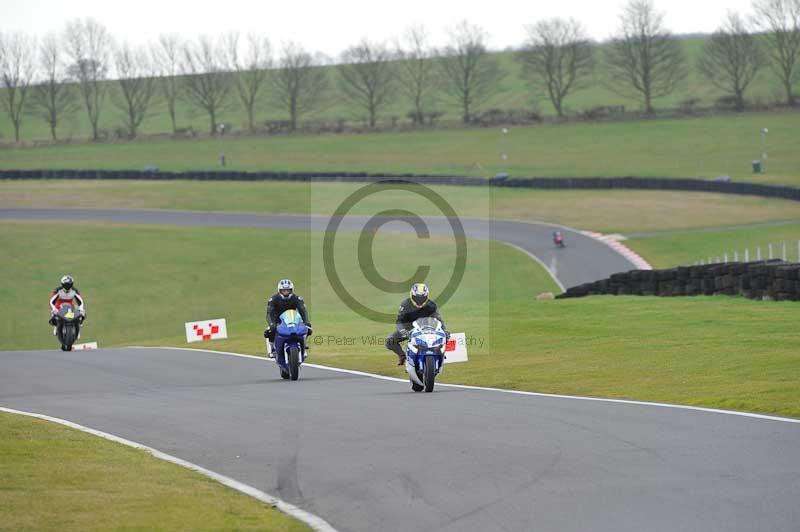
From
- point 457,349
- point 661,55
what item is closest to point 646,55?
point 661,55

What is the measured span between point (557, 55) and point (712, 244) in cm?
8681

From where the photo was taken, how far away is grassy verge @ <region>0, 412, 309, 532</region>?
8.41 meters

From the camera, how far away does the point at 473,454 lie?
11.2 m

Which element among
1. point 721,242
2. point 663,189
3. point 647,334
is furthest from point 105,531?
point 663,189

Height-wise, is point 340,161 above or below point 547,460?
above

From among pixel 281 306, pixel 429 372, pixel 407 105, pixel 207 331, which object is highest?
pixel 407 105

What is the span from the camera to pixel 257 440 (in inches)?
497

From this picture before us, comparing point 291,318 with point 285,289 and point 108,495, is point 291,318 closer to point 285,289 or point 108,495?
point 285,289

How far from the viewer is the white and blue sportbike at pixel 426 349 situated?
674 inches

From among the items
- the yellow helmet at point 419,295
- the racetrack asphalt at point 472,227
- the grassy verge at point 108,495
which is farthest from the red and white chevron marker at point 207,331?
the grassy verge at point 108,495

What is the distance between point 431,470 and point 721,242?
48.0 meters

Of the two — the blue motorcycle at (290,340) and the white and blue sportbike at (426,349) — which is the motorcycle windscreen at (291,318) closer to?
the blue motorcycle at (290,340)

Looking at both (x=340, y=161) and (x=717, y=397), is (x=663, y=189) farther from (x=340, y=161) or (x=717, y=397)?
(x=717, y=397)

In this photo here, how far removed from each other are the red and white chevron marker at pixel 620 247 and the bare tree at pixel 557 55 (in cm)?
7116
